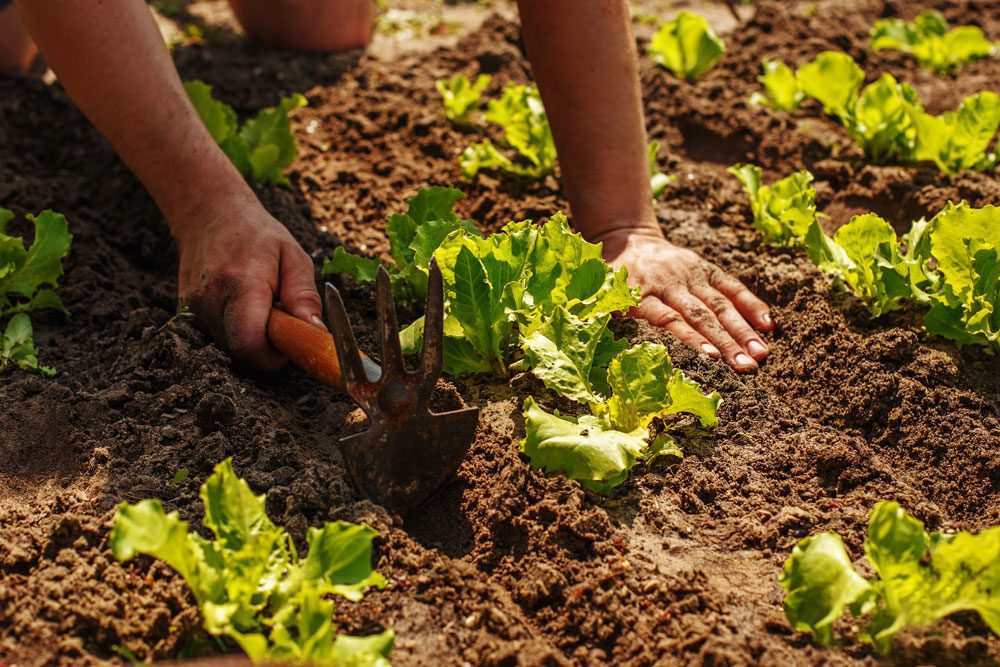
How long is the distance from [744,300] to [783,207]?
1.64 feet

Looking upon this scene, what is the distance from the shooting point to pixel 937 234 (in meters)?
2.75

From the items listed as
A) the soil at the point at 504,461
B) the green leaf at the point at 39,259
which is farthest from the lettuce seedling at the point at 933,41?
the green leaf at the point at 39,259

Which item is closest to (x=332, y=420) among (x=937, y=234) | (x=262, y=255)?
(x=262, y=255)

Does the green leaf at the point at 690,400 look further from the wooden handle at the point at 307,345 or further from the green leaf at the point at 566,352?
the wooden handle at the point at 307,345

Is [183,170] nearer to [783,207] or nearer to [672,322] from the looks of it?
[672,322]

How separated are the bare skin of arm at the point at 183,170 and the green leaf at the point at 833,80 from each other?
100 inches

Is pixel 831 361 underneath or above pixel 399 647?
underneath

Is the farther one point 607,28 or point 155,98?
point 607,28

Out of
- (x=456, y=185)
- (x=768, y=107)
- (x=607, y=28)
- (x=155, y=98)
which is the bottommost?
(x=768, y=107)

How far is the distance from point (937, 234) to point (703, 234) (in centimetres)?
90

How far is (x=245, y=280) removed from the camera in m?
2.66

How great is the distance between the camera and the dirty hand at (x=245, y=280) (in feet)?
8.63

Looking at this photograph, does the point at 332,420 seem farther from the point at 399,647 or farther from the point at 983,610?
the point at 983,610

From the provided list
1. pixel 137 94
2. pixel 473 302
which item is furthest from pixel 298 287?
pixel 137 94
